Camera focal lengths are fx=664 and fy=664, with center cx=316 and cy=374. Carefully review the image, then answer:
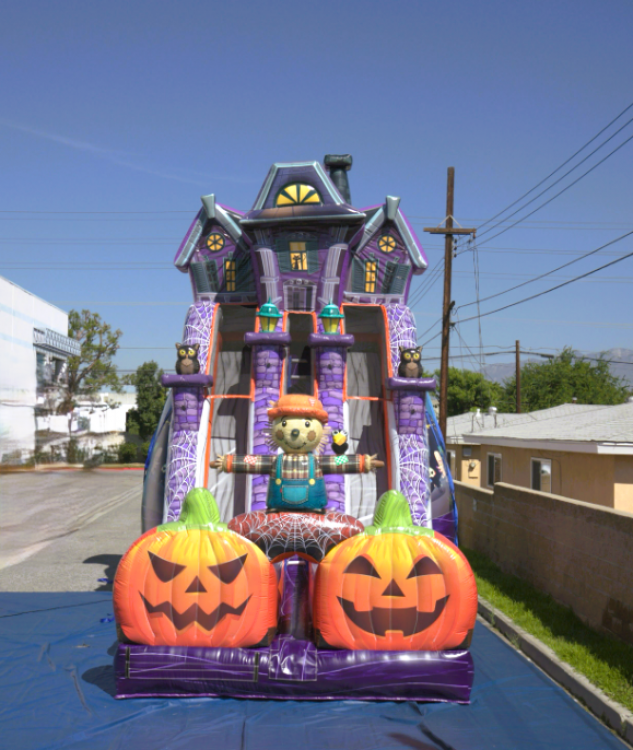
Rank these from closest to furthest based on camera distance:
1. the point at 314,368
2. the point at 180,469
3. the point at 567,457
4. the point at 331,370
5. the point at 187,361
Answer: the point at 180,469, the point at 187,361, the point at 331,370, the point at 314,368, the point at 567,457

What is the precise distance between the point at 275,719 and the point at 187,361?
4413 mm

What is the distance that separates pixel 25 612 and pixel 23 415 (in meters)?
24.9

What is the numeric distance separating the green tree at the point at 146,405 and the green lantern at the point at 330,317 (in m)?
31.0

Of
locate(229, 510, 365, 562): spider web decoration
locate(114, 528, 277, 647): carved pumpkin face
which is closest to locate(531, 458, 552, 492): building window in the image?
locate(229, 510, 365, 562): spider web decoration

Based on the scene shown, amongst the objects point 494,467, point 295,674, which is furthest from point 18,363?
point 295,674

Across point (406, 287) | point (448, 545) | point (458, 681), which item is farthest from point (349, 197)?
point (458, 681)

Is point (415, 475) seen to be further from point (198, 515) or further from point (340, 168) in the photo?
point (340, 168)

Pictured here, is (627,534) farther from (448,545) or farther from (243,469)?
(243,469)

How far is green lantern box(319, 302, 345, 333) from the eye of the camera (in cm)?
878

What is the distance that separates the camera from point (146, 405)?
39.3 metres

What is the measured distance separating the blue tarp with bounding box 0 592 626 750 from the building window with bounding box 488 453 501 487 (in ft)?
37.7

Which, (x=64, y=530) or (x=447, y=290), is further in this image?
(x=447, y=290)

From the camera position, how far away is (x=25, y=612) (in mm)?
7855

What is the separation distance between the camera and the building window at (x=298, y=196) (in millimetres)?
9336
